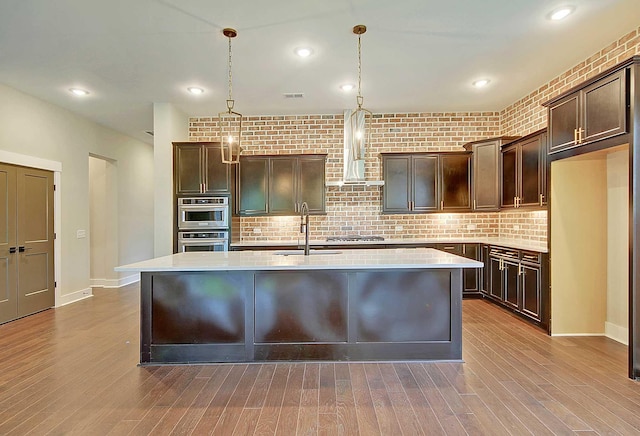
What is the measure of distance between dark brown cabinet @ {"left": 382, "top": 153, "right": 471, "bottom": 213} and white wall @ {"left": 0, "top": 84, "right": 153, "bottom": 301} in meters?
5.05

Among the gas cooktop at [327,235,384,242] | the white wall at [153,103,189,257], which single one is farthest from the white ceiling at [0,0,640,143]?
the gas cooktop at [327,235,384,242]

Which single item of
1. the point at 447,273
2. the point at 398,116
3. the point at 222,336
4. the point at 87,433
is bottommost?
the point at 87,433

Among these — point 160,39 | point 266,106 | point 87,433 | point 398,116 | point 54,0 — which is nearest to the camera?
point 87,433

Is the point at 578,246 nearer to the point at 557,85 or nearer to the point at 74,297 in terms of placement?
the point at 557,85

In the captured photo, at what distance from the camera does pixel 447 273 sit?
10.3ft

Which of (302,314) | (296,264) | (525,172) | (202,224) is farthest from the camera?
(202,224)

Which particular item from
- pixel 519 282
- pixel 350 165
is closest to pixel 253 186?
pixel 350 165

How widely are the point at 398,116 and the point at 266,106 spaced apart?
2222mm

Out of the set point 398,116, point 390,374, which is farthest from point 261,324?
point 398,116

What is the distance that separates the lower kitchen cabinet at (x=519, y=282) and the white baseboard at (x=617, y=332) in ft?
2.00

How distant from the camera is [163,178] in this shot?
521cm

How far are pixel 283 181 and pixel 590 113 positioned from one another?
387 centimetres

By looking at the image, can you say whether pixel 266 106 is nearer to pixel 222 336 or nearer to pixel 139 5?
pixel 139 5

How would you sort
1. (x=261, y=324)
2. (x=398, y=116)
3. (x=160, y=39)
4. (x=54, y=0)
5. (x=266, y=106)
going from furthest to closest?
(x=398, y=116) < (x=266, y=106) < (x=160, y=39) < (x=261, y=324) < (x=54, y=0)
